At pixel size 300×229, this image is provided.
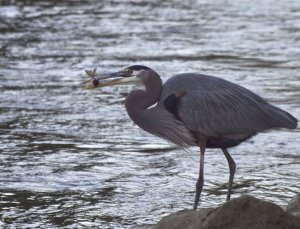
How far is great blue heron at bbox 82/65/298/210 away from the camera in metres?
7.05

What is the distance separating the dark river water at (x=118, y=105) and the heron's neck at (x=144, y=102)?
A: 29.5 inches

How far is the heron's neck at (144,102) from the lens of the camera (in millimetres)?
7133

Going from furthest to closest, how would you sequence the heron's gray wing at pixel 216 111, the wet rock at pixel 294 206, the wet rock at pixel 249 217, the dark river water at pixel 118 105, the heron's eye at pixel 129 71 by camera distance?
the dark river water at pixel 118 105 < the heron's eye at pixel 129 71 < the heron's gray wing at pixel 216 111 < the wet rock at pixel 294 206 < the wet rock at pixel 249 217

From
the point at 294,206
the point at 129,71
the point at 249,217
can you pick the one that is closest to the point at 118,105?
the point at 129,71

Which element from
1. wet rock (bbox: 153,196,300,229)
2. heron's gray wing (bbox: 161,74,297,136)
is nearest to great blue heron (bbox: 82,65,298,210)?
heron's gray wing (bbox: 161,74,297,136)

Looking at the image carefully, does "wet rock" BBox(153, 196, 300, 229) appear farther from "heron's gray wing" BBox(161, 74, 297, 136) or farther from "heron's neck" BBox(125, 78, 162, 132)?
"heron's neck" BBox(125, 78, 162, 132)

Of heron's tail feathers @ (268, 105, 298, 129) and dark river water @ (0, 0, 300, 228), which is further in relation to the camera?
dark river water @ (0, 0, 300, 228)

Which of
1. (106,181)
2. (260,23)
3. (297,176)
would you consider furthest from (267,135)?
(260,23)

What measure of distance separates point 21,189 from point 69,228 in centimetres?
118

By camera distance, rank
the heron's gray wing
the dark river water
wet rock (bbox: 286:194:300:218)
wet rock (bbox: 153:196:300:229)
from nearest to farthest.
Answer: wet rock (bbox: 153:196:300:229) < wet rock (bbox: 286:194:300:218) < the heron's gray wing < the dark river water

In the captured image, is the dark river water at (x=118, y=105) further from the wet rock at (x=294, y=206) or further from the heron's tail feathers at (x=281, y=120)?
the wet rock at (x=294, y=206)

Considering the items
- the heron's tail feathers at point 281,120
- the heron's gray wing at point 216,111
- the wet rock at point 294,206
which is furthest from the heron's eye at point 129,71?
the wet rock at point 294,206

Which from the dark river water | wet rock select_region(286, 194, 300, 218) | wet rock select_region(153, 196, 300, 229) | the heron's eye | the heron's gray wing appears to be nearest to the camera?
wet rock select_region(153, 196, 300, 229)

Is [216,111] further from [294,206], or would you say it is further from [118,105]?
[118,105]
